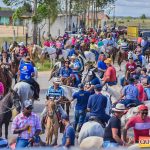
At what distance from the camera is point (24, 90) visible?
1738cm

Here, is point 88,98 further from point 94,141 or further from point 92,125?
point 94,141

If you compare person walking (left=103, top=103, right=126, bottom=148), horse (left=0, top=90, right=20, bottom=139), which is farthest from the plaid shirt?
horse (left=0, top=90, right=20, bottom=139)

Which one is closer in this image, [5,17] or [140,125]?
[140,125]

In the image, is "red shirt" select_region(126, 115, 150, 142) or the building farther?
the building

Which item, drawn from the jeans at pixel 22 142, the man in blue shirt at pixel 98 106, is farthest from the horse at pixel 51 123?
the jeans at pixel 22 142

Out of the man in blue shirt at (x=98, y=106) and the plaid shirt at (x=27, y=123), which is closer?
the plaid shirt at (x=27, y=123)

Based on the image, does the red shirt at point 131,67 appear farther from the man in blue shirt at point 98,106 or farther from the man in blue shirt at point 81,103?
the man in blue shirt at point 98,106

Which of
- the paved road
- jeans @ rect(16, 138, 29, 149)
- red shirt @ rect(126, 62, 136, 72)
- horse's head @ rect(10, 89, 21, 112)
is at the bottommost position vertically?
the paved road

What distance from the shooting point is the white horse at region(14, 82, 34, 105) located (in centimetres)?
1708

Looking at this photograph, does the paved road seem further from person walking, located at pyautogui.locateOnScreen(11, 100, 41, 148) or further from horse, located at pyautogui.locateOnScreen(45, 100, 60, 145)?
person walking, located at pyautogui.locateOnScreen(11, 100, 41, 148)

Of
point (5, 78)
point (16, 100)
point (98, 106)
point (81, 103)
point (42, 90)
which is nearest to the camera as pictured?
point (98, 106)

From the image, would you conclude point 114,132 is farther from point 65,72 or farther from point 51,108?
point 65,72

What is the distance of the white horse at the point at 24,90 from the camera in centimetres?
1708

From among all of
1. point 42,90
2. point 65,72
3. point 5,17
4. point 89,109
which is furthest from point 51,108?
point 5,17
